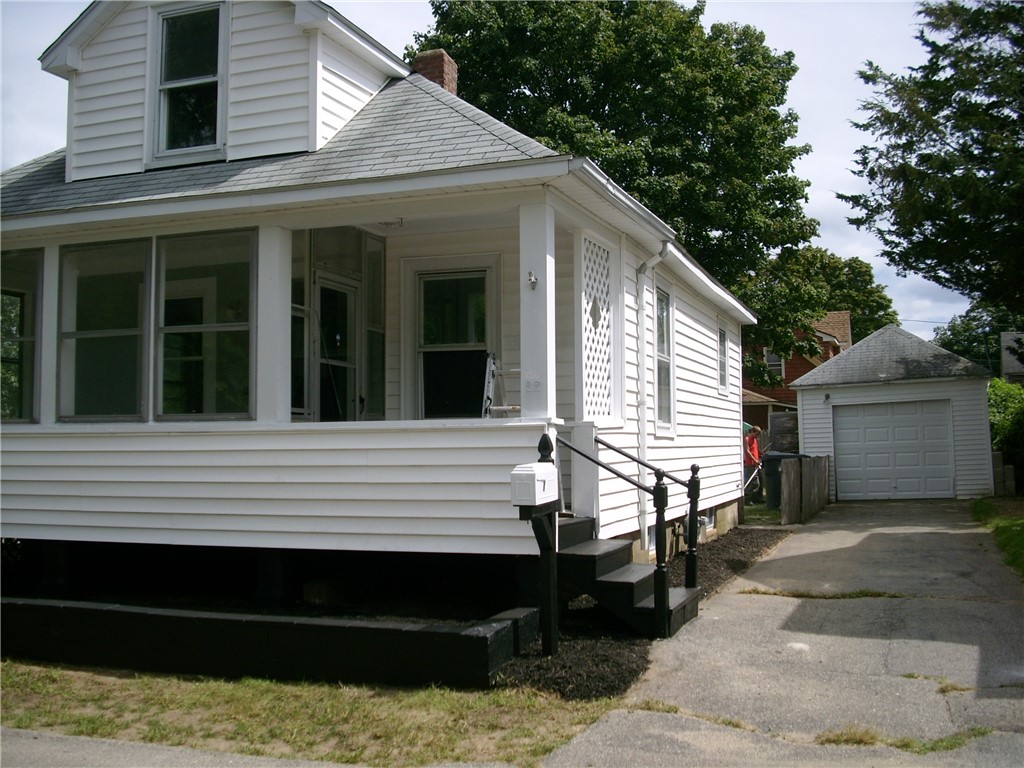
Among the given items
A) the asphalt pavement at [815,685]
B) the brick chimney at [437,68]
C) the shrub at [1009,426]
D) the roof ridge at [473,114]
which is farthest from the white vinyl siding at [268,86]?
the shrub at [1009,426]

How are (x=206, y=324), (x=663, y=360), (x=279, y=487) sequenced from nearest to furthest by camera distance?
(x=279, y=487) → (x=206, y=324) → (x=663, y=360)

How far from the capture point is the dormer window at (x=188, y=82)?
955 cm

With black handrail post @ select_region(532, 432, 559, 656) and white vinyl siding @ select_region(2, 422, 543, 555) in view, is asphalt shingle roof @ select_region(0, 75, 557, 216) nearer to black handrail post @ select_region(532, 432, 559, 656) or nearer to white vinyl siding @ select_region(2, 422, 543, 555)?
white vinyl siding @ select_region(2, 422, 543, 555)

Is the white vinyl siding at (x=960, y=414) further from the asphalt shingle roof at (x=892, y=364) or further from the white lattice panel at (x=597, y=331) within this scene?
the white lattice panel at (x=597, y=331)

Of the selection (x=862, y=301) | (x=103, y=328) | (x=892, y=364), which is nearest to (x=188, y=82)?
(x=103, y=328)

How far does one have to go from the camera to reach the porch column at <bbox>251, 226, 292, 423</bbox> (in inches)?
326

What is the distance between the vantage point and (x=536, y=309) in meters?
7.55

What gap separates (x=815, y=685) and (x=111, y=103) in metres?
8.56

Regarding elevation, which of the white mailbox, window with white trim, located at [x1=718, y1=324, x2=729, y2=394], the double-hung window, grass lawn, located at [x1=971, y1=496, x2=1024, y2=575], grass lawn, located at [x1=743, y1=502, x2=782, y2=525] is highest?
the double-hung window

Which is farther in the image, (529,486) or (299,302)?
(299,302)

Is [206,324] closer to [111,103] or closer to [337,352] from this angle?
[337,352]

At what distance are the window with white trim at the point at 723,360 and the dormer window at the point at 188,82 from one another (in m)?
8.90

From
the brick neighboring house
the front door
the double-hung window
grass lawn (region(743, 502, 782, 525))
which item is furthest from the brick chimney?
the double-hung window

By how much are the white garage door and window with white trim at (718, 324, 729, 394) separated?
7497 millimetres
